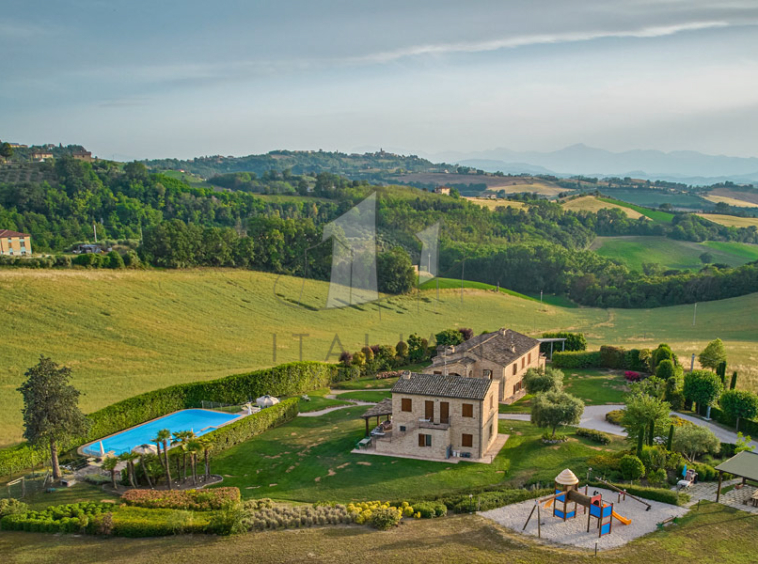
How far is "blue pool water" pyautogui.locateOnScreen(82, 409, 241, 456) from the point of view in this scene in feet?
109

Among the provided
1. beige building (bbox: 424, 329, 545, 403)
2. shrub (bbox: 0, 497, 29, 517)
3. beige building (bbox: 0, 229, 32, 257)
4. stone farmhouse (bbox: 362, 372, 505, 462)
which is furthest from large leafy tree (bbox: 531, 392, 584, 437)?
beige building (bbox: 0, 229, 32, 257)

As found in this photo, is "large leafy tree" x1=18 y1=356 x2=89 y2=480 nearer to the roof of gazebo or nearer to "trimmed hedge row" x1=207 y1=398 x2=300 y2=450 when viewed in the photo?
"trimmed hedge row" x1=207 y1=398 x2=300 y2=450

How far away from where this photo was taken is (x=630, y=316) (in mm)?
80500

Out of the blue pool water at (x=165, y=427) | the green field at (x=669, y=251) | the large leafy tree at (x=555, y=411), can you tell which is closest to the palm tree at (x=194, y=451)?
the blue pool water at (x=165, y=427)

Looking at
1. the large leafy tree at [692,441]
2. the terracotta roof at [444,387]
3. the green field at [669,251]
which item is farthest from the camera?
the green field at [669,251]

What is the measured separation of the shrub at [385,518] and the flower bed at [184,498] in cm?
569

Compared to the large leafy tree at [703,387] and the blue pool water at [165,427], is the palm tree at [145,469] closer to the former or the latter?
the blue pool water at [165,427]

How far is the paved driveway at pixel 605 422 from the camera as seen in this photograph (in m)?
34.8

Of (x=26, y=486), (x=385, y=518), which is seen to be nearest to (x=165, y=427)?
(x=26, y=486)

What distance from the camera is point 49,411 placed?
28.6 m

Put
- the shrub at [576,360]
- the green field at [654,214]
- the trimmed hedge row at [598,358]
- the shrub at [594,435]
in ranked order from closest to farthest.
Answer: the shrub at [594,435], the trimmed hedge row at [598,358], the shrub at [576,360], the green field at [654,214]

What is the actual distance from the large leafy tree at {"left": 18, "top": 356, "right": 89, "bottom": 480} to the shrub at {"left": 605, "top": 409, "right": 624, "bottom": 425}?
29798mm

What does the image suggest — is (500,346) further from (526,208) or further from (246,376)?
(526,208)

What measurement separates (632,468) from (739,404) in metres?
13.1
